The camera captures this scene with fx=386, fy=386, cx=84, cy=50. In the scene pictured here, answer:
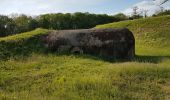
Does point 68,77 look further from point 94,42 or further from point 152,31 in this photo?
point 152,31

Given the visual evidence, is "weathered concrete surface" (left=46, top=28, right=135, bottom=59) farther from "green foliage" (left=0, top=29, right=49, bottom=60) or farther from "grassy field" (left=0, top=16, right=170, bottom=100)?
"grassy field" (left=0, top=16, right=170, bottom=100)

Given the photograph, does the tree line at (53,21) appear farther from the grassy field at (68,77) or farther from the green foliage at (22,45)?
the grassy field at (68,77)

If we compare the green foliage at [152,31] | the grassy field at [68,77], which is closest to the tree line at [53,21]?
the green foliage at [152,31]

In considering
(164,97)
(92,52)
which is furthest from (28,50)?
(164,97)

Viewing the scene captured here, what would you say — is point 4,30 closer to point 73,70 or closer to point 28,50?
point 28,50

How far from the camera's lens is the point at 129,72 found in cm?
1412

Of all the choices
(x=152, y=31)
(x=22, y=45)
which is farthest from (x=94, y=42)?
(x=152, y=31)

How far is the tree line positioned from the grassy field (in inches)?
1230

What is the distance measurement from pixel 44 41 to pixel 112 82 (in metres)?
9.43

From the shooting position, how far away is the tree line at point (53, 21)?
5173cm

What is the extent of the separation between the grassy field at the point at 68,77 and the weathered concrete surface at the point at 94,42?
96 cm

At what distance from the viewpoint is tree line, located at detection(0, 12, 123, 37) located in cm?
5173

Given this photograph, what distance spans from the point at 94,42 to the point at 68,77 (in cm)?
776

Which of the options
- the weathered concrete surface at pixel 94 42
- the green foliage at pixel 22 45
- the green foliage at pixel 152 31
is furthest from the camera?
the green foliage at pixel 152 31
